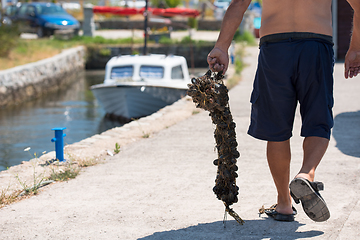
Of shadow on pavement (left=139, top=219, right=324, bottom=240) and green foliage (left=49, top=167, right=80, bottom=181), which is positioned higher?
shadow on pavement (left=139, top=219, right=324, bottom=240)

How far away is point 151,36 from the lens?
88.2 feet

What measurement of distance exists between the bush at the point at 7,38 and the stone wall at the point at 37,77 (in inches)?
42.0

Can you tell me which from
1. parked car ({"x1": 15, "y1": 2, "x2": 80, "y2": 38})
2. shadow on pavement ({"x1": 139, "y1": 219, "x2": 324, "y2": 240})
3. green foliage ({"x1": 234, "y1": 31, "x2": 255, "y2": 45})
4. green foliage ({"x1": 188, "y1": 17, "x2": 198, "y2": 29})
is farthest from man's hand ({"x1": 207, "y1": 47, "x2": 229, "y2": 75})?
green foliage ({"x1": 188, "y1": 17, "x2": 198, "y2": 29})

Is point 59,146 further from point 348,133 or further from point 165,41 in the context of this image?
point 165,41

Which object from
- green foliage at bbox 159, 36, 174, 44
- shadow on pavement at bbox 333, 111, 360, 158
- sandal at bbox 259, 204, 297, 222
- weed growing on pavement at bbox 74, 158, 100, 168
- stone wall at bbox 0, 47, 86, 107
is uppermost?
green foliage at bbox 159, 36, 174, 44

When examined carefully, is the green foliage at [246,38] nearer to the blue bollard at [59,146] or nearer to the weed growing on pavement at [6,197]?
the blue bollard at [59,146]

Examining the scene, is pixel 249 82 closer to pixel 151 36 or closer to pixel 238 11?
pixel 238 11

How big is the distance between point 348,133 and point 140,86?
258 inches

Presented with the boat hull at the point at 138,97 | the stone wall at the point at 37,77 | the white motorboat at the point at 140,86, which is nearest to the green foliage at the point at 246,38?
the stone wall at the point at 37,77

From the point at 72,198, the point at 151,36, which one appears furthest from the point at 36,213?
the point at 151,36

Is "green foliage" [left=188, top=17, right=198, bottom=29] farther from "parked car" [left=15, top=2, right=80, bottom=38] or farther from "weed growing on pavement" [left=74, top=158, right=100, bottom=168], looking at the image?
"weed growing on pavement" [left=74, top=158, right=100, bottom=168]

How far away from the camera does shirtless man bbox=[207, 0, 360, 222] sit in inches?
125

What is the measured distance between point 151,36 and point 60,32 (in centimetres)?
496

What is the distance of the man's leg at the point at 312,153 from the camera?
311cm
